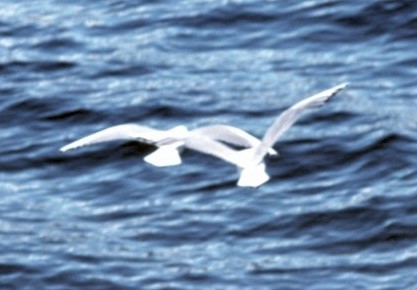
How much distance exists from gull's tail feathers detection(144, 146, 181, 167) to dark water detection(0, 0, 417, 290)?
194 cm

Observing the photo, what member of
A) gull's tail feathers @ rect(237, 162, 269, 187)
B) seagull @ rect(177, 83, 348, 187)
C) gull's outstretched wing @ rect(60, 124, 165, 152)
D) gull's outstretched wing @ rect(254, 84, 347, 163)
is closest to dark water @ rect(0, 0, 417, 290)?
gull's outstretched wing @ rect(60, 124, 165, 152)

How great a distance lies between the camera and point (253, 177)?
265 inches

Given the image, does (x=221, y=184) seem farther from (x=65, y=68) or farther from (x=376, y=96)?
(x=65, y=68)

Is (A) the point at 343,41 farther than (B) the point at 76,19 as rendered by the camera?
No

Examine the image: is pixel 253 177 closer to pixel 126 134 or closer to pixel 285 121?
pixel 285 121

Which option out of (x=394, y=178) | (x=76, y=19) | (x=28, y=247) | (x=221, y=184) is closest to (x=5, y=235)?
(x=28, y=247)

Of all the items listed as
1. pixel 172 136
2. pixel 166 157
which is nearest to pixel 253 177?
pixel 166 157

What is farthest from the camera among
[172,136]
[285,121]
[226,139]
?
[226,139]

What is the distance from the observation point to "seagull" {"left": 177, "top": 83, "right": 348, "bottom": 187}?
680 centimetres

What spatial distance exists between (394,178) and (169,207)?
3.49 ft

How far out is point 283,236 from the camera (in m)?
9.30

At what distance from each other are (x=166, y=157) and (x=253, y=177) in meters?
0.34

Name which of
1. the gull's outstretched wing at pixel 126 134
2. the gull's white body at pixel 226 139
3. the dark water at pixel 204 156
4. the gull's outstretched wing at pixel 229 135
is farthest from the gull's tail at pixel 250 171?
the dark water at pixel 204 156

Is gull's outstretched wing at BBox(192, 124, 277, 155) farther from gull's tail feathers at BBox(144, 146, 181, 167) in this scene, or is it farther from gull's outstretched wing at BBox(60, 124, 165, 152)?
gull's tail feathers at BBox(144, 146, 181, 167)
